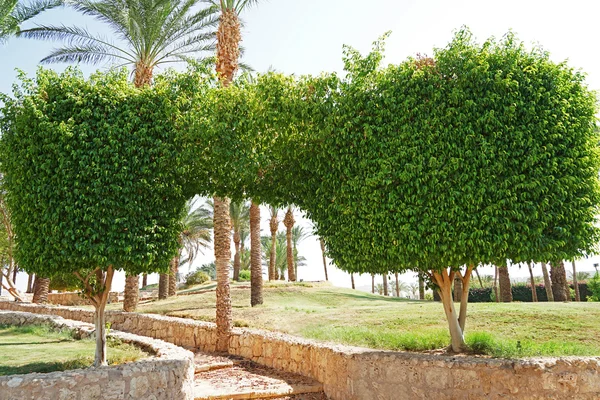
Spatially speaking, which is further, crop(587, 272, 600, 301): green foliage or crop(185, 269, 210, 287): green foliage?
crop(185, 269, 210, 287): green foliage

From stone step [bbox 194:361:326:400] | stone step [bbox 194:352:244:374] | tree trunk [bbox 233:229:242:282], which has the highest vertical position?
tree trunk [bbox 233:229:242:282]

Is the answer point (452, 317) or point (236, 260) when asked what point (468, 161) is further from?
point (236, 260)

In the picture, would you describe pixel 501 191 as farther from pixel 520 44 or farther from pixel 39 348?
pixel 39 348

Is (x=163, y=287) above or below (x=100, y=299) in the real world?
above

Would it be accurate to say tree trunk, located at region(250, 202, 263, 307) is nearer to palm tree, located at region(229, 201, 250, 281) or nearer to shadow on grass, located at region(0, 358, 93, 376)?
shadow on grass, located at region(0, 358, 93, 376)

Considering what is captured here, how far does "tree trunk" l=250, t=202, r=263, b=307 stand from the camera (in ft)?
58.9

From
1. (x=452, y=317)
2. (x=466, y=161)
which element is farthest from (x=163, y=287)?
(x=466, y=161)

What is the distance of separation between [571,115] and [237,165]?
591 cm

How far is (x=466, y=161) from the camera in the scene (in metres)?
7.61

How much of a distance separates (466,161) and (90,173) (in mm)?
6415

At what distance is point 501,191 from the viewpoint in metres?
7.47

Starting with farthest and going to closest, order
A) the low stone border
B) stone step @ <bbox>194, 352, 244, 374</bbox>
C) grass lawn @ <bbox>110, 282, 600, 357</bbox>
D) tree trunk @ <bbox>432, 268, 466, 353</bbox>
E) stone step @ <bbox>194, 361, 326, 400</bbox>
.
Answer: stone step @ <bbox>194, 352, 244, 374</bbox> < grass lawn @ <bbox>110, 282, 600, 357</bbox> < tree trunk @ <bbox>432, 268, 466, 353</bbox> < stone step @ <bbox>194, 361, 326, 400</bbox> < the low stone border

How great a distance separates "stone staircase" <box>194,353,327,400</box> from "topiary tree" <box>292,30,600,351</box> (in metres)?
2.60

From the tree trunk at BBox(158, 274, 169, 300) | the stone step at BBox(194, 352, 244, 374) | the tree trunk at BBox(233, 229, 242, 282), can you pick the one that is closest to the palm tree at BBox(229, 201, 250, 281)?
the tree trunk at BBox(233, 229, 242, 282)
